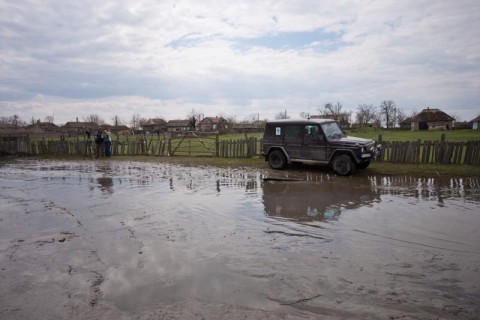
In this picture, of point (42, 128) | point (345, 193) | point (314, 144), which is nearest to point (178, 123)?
point (42, 128)

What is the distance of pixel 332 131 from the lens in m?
13.3

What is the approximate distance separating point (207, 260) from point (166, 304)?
124cm

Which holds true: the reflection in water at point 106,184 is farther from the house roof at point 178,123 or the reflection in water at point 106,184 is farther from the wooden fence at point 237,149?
the house roof at point 178,123

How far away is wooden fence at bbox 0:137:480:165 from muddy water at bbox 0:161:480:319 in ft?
14.0

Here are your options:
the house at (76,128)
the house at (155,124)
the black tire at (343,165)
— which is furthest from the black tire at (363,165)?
the house at (155,124)

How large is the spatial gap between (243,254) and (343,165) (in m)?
8.24

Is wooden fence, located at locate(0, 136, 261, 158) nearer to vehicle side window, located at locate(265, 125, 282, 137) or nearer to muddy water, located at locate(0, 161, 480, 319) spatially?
vehicle side window, located at locate(265, 125, 282, 137)

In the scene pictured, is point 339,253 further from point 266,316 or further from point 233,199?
point 233,199

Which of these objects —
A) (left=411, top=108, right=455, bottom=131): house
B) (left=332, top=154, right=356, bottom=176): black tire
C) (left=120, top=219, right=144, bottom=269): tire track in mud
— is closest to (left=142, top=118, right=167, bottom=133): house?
(left=411, top=108, right=455, bottom=131): house

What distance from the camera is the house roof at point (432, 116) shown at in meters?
77.2

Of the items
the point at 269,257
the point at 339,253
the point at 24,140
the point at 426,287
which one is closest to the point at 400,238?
the point at 339,253

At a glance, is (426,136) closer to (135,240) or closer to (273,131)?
(273,131)

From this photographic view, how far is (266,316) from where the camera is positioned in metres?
3.53

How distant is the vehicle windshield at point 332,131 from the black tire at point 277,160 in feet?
6.72
